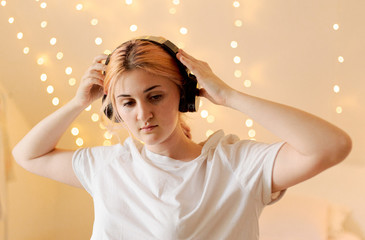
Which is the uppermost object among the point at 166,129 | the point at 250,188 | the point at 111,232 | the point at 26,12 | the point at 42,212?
the point at 26,12

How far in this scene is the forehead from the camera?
3.70 feet

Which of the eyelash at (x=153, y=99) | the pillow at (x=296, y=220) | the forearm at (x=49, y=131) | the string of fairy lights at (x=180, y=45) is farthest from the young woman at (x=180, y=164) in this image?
the pillow at (x=296, y=220)

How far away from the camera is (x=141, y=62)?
113 cm

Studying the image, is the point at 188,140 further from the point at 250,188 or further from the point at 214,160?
the point at 250,188

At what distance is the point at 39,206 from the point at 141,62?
1249 millimetres

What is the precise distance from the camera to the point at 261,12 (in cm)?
189

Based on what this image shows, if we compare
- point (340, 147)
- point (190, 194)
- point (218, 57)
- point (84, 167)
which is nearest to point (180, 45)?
point (218, 57)

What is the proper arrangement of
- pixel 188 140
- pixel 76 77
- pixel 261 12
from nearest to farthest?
1. pixel 188 140
2. pixel 261 12
3. pixel 76 77

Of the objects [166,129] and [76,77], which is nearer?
[166,129]

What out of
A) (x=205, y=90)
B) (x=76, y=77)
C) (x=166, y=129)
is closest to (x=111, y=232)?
(x=166, y=129)

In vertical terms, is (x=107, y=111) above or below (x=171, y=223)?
above

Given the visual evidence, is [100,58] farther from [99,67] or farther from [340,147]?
[340,147]

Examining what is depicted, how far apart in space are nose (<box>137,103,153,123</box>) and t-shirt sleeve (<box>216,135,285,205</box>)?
0.73 feet

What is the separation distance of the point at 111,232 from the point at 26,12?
3.82ft
